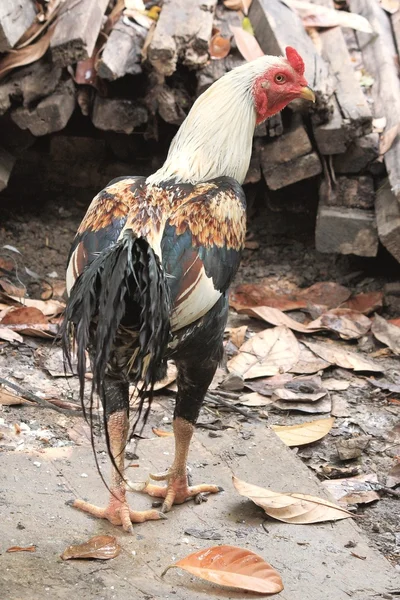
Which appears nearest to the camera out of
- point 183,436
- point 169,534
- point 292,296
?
point 169,534

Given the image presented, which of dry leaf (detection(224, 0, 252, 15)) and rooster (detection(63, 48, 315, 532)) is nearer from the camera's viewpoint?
rooster (detection(63, 48, 315, 532))

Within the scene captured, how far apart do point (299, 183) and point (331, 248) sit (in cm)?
75

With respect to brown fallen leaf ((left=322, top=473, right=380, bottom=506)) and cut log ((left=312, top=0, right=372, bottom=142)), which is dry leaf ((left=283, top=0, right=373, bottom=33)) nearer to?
cut log ((left=312, top=0, right=372, bottom=142))

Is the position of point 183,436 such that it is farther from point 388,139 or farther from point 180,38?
point 388,139

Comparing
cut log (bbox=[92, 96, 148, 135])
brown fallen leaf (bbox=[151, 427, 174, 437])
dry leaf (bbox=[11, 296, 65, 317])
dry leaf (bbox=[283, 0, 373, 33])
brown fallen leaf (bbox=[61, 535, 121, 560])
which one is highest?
dry leaf (bbox=[283, 0, 373, 33])

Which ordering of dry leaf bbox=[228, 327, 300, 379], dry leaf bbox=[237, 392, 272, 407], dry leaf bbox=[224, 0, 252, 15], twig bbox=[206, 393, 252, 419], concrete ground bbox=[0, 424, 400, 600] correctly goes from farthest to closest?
1. dry leaf bbox=[224, 0, 252, 15]
2. dry leaf bbox=[228, 327, 300, 379]
3. dry leaf bbox=[237, 392, 272, 407]
4. twig bbox=[206, 393, 252, 419]
5. concrete ground bbox=[0, 424, 400, 600]

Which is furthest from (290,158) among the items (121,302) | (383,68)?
(121,302)

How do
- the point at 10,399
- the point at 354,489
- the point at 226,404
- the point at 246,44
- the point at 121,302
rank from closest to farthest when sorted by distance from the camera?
1. the point at 121,302
2. the point at 354,489
3. the point at 10,399
4. the point at 226,404
5. the point at 246,44

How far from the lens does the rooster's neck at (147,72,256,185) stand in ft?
11.9

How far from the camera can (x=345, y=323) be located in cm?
548

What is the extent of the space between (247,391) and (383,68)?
2820 mm

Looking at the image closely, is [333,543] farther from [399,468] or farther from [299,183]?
[299,183]

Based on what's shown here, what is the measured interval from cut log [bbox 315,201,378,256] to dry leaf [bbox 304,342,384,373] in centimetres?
78

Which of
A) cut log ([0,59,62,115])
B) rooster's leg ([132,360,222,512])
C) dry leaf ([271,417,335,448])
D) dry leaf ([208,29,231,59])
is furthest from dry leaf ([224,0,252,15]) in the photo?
rooster's leg ([132,360,222,512])
